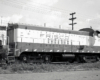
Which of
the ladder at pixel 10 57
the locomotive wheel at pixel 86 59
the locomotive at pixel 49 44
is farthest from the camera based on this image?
the locomotive wheel at pixel 86 59

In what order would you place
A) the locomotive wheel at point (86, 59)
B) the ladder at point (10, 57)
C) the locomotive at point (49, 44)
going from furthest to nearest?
1. the locomotive wheel at point (86, 59)
2. the locomotive at point (49, 44)
3. the ladder at point (10, 57)

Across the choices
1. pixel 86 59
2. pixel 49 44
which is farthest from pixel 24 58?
pixel 86 59

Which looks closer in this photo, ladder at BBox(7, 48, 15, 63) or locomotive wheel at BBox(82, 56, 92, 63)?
ladder at BBox(7, 48, 15, 63)

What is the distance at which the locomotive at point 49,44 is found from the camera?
46.0 feet

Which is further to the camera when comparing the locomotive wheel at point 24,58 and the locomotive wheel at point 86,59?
the locomotive wheel at point 86,59

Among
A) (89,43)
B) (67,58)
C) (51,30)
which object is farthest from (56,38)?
(89,43)

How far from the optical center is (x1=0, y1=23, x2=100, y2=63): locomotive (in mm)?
14031

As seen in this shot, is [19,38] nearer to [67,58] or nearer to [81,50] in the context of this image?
[67,58]

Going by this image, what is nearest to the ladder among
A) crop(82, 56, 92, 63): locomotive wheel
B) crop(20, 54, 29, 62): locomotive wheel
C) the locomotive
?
the locomotive

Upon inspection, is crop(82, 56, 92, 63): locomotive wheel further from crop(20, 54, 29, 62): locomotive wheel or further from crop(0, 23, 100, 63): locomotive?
crop(20, 54, 29, 62): locomotive wheel

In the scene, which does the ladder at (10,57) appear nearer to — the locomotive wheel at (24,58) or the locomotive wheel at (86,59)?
the locomotive wheel at (24,58)

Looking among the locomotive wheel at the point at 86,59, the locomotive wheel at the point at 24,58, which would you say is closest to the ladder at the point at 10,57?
the locomotive wheel at the point at 24,58

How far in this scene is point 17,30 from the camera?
46.6 ft

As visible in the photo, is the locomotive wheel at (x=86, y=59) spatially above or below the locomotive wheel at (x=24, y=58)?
below
